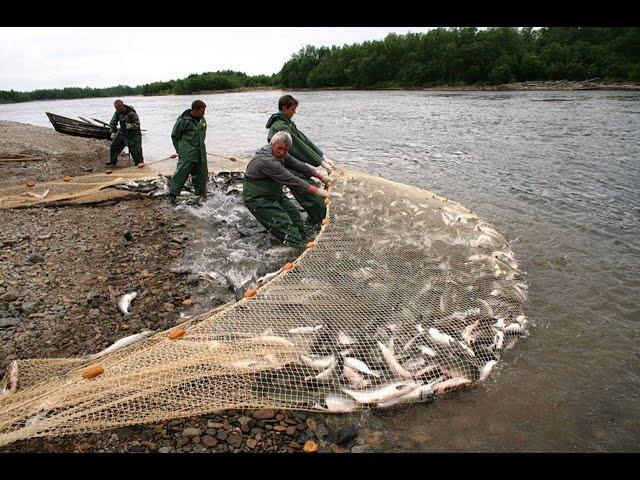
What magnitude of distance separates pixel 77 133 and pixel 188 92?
3777 inches

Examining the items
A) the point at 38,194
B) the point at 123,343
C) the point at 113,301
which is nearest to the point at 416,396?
the point at 123,343

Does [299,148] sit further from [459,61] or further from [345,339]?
[459,61]

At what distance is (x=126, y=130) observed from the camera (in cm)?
1252

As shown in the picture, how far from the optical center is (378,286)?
524cm

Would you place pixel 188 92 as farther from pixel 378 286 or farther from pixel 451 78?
pixel 378 286

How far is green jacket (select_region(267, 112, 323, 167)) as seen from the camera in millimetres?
7707

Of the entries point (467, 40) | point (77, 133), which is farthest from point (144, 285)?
point (467, 40)

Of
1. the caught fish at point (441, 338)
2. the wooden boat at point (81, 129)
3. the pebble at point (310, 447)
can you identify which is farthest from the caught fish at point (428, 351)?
the wooden boat at point (81, 129)

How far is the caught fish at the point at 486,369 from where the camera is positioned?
164 inches

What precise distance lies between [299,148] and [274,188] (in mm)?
1534

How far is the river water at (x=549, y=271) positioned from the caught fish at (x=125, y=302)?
3.29 metres
